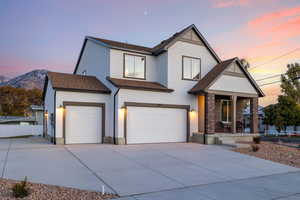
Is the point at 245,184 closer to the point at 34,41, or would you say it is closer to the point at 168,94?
the point at 168,94

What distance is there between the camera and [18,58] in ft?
99.6

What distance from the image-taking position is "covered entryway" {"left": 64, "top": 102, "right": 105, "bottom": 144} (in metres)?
13.1

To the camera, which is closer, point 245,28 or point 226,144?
point 226,144

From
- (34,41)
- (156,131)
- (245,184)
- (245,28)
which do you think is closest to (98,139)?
(156,131)

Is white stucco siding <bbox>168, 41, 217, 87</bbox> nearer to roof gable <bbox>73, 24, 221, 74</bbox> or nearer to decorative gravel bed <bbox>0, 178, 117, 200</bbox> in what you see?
roof gable <bbox>73, 24, 221, 74</bbox>

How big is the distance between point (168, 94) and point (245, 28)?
927 centimetres

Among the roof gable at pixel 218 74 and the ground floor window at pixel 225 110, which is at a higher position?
the roof gable at pixel 218 74

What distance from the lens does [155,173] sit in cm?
724

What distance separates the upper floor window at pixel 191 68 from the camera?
1621cm

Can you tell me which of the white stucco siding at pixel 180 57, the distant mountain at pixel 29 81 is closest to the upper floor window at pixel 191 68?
the white stucco siding at pixel 180 57

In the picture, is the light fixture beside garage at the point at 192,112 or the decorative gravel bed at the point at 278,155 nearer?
the decorative gravel bed at the point at 278,155

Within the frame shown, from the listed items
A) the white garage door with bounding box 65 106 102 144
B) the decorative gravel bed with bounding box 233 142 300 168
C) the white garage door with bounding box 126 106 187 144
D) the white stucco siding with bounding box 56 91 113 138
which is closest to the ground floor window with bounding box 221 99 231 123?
the white garage door with bounding box 126 106 187 144

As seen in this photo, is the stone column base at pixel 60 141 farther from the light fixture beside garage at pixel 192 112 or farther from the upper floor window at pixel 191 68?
the upper floor window at pixel 191 68

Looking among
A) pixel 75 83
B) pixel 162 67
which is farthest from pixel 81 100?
pixel 162 67
